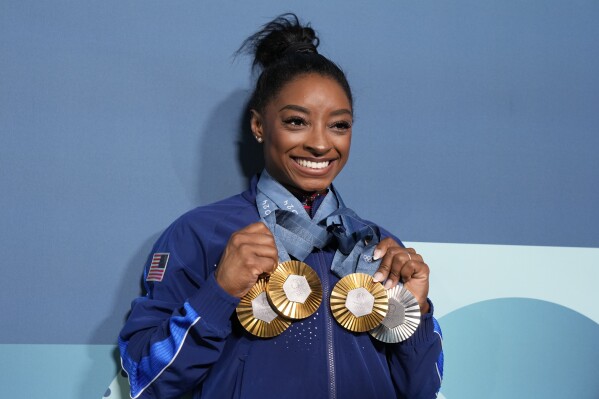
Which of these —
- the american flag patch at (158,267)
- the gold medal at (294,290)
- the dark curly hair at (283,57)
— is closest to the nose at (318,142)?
the dark curly hair at (283,57)

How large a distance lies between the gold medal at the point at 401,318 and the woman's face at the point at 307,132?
0.27m

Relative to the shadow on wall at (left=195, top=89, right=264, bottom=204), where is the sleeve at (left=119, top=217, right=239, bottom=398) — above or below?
below

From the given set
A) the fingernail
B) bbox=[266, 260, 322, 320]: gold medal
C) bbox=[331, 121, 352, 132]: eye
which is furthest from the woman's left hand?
bbox=[331, 121, 352, 132]: eye

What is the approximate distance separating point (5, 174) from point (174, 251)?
0.42 m

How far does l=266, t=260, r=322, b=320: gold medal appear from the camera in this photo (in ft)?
4.33

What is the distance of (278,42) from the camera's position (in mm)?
1612

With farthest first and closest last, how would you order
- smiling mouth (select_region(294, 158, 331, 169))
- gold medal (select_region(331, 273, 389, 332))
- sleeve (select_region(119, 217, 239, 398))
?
smiling mouth (select_region(294, 158, 331, 169)) → gold medal (select_region(331, 273, 389, 332)) → sleeve (select_region(119, 217, 239, 398))

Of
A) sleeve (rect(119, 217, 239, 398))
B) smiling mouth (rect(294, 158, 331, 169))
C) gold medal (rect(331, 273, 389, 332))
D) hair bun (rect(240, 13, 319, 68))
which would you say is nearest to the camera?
sleeve (rect(119, 217, 239, 398))

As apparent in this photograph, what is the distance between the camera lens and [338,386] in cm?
133

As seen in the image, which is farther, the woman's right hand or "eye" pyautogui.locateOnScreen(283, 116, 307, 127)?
"eye" pyautogui.locateOnScreen(283, 116, 307, 127)

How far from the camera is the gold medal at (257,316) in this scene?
4.33 feet

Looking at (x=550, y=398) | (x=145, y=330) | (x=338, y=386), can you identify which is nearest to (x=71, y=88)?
(x=145, y=330)

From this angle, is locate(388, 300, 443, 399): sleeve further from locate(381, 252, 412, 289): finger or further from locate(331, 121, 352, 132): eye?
locate(331, 121, 352, 132): eye

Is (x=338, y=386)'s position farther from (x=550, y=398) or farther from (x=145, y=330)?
(x=550, y=398)
